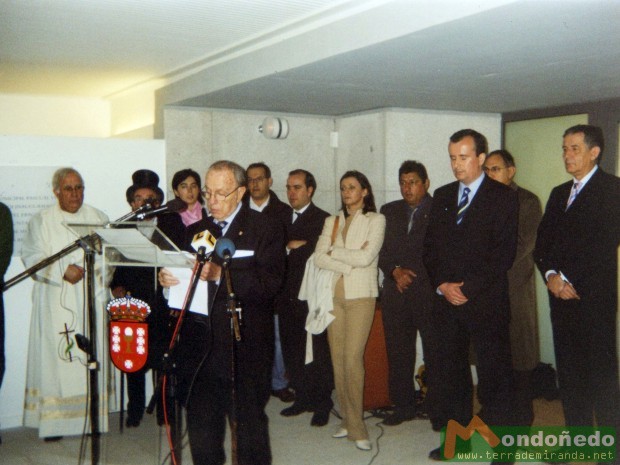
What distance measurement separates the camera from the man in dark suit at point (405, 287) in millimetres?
4664

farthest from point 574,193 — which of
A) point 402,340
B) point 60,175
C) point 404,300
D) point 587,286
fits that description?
point 60,175

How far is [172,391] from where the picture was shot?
109 inches

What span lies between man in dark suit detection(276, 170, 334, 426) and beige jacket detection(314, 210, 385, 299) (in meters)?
0.62

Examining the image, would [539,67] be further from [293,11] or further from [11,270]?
[11,270]

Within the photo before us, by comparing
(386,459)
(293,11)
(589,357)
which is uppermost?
(293,11)

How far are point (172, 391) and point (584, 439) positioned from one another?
7.43 ft

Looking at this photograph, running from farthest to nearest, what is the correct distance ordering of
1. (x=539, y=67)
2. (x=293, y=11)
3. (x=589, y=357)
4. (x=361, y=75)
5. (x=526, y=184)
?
(x=526, y=184) → (x=361, y=75) → (x=539, y=67) → (x=293, y=11) → (x=589, y=357)

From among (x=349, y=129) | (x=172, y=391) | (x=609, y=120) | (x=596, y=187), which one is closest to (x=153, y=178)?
(x=349, y=129)

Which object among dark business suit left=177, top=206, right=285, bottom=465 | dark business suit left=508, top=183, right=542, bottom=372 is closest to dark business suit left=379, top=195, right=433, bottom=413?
dark business suit left=508, top=183, right=542, bottom=372

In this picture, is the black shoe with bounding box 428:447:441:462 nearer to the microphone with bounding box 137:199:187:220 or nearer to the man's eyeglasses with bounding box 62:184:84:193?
the microphone with bounding box 137:199:187:220

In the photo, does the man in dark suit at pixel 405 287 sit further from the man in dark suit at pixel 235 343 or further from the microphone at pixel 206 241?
the microphone at pixel 206 241

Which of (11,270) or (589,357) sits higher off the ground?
(11,270)

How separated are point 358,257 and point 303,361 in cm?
126

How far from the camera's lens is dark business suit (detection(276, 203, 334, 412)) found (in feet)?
15.4
